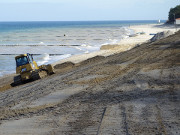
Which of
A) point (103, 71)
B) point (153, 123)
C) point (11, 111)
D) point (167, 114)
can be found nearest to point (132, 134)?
point (153, 123)

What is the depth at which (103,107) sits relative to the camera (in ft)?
28.9

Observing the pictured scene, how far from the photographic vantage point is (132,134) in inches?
267

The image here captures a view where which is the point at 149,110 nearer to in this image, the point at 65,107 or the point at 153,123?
the point at 153,123

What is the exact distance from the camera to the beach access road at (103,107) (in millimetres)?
7355

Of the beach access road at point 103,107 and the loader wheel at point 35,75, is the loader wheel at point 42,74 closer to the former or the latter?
the loader wheel at point 35,75

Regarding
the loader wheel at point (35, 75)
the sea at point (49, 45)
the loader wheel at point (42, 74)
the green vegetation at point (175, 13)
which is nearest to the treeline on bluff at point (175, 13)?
the green vegetation at point (175, 13)

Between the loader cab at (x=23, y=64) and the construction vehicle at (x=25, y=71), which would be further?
the loader cab at (x=23, y=64)

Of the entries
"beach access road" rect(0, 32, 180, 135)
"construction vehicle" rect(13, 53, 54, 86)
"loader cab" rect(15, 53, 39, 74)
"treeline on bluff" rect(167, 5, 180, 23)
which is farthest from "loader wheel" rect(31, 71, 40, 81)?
"treeline on bluff" rect(167, 5, 180, 23)

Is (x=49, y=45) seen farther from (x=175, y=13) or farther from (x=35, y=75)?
(x=175, y=13)

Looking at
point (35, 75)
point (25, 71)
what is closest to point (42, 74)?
point (35, 75)

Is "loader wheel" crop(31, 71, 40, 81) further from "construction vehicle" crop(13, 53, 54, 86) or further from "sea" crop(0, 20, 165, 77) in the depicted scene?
"sea" crop(0, 20, 165, 77)

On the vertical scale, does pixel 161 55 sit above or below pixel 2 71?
above

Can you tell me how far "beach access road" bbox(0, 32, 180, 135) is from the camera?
7355 millimetres

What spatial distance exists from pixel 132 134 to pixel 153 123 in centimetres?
81
